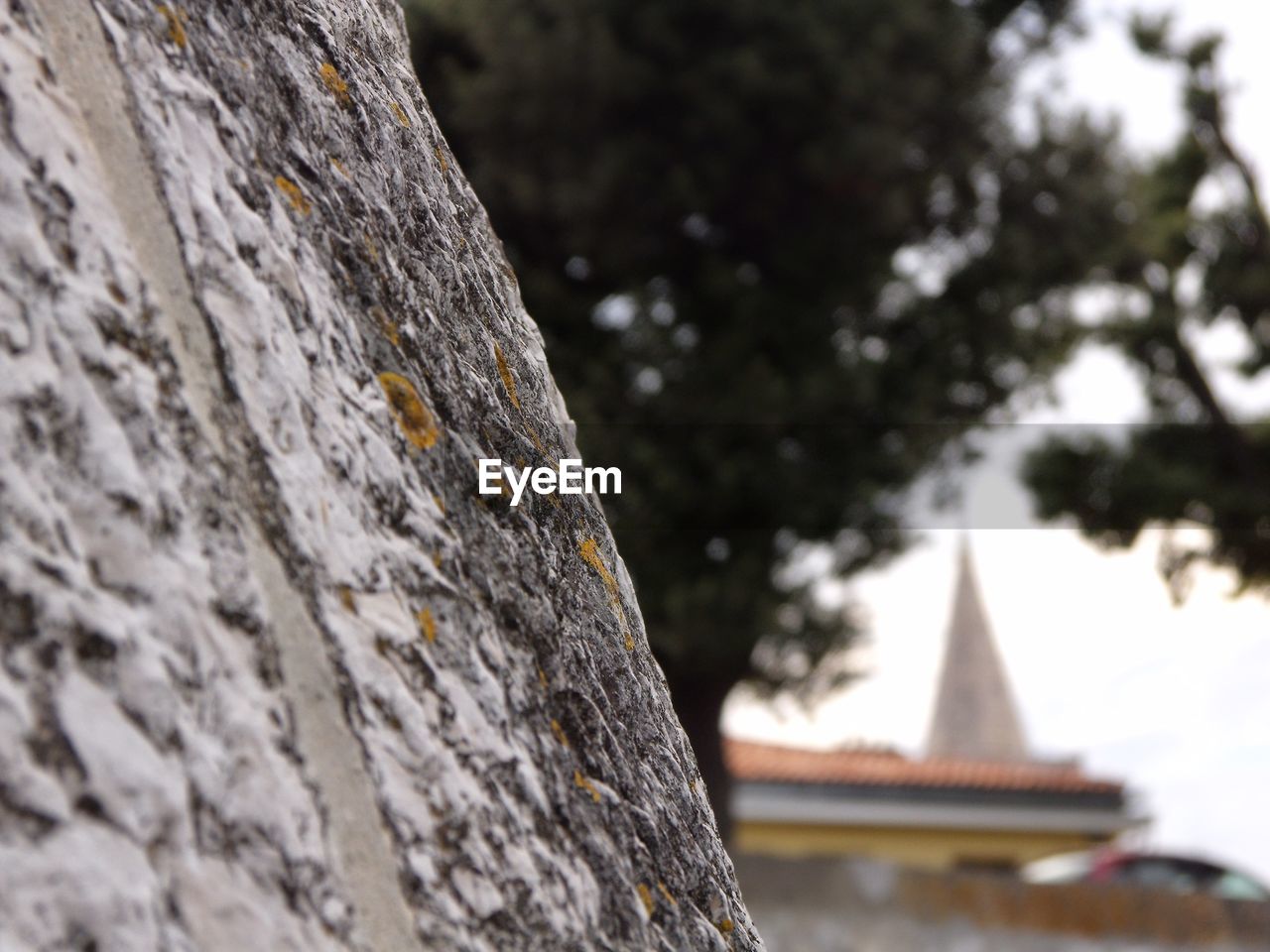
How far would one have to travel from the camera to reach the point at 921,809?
15.7m

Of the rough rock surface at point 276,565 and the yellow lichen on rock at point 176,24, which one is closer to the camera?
the rough rock surface at point 276,565

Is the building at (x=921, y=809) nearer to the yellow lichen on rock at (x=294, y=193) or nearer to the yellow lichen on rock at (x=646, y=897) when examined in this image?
the yellow lichen on rock at (x=646, y=897)

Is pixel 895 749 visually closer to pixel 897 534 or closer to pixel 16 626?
pixel 897 534

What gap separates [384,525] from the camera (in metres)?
0.76

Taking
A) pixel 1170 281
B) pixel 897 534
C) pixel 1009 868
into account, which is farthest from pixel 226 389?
pixel 1009 868

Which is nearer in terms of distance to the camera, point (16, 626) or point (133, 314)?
point (16, 626)

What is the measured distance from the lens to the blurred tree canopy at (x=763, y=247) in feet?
24.3

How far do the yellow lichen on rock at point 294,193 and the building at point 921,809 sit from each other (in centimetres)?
1487

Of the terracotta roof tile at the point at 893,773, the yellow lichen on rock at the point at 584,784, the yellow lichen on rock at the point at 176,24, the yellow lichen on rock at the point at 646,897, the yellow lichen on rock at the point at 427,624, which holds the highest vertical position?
the terracotta roof tile at the point at 893,773

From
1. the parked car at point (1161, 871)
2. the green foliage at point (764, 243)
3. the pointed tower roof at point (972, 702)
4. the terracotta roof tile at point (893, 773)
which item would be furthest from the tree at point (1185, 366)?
the pointed tower roof at point (972, 702)

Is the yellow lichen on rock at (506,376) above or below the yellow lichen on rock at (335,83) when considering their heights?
below

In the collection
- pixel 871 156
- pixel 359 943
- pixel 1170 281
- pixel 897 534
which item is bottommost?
pixel 359 943

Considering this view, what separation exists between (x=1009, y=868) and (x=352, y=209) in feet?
56.5

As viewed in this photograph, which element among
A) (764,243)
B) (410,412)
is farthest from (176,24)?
(764,243)
